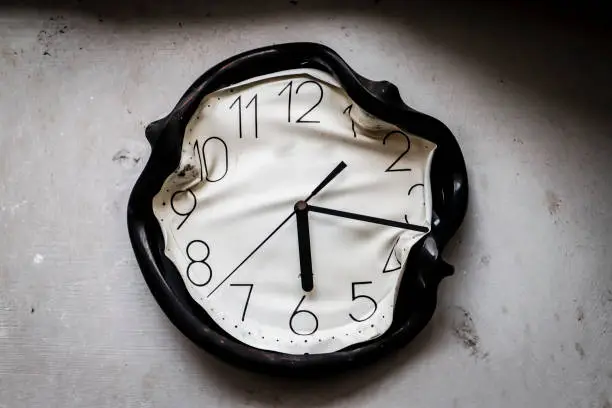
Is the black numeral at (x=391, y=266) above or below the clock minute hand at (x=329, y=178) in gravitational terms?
below

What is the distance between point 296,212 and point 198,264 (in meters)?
0.17

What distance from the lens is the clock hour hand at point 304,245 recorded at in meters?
1.13

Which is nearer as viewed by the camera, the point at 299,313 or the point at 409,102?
the point at 299,313

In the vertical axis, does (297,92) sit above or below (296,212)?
above

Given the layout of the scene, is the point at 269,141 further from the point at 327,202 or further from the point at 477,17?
the point at 477,17

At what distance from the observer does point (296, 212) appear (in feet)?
3.76

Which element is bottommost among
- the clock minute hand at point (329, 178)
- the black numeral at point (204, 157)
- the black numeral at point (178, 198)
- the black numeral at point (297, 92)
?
the black numeral at point (178, 198)

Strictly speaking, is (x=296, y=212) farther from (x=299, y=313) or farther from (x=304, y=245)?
(x=299, y=313)

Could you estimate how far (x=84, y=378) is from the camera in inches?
45.6

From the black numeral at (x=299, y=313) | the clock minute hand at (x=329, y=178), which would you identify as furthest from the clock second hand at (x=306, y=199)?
the black numeral at (x=299, y=313)

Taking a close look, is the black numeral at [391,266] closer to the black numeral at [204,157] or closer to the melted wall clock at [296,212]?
the melted wall clock at [296,212]

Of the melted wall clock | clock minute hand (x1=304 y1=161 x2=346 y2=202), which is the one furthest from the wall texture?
clock minute hand (x1=304 y1=161 x2=346 y2=202)

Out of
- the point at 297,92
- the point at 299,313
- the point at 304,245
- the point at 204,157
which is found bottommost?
the point at 299,313

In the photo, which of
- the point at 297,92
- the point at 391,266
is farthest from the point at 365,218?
the point at 297,92
